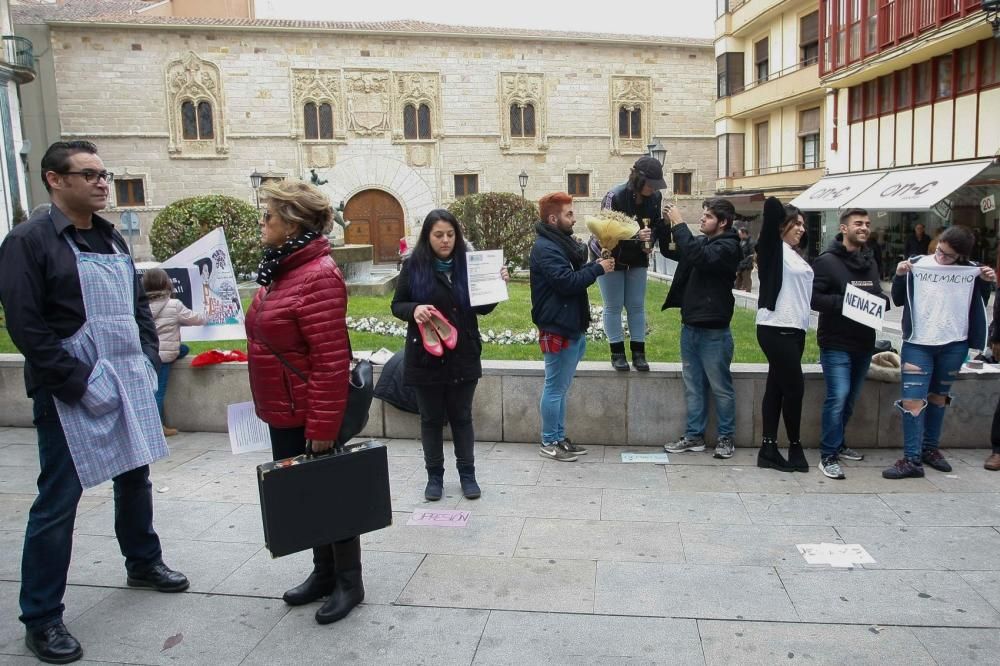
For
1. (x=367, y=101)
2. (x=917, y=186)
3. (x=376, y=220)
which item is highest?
(x=367, y=101)

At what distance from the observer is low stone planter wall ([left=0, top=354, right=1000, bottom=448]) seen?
19.8ft

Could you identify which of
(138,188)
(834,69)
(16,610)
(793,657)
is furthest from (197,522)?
(138,188)

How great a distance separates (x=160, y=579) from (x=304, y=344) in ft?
4.91

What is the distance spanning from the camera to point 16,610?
355 centimetres

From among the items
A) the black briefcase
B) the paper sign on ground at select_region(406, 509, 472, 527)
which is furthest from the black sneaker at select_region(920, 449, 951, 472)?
the black briefcase

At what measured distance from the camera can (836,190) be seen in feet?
77.9

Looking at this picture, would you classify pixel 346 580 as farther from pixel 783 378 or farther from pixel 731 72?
pixel 731 72

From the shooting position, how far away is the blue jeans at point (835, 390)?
18.1 ft

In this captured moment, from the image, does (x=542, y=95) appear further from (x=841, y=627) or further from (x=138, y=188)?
(x=841, y=627)

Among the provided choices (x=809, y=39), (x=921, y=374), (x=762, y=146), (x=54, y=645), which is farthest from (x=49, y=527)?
(x=762, y=146)

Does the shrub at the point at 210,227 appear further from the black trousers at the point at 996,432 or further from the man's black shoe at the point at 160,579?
the black trousers at the point at 996,432

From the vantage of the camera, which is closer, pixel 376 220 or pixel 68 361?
pixel 68 361

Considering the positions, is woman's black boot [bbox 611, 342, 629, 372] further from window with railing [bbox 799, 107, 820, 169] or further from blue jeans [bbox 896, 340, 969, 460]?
window with railing [bbox 799, 107, 820, 169]

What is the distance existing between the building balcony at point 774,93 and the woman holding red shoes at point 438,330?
24891mm
